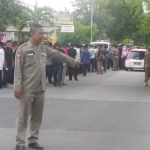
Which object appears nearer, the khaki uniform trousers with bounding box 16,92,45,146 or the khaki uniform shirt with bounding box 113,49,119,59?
the khaki uniform trousers with bounding box 16,92,45,146

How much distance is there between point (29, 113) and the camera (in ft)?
24.4

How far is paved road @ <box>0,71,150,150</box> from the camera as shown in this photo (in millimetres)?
8141

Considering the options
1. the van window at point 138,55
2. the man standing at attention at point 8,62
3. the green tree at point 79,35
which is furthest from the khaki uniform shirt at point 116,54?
the green tree at point 79,35

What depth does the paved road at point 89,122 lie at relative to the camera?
8141 mm

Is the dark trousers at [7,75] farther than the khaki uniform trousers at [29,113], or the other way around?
the dark trousers at [7,75]

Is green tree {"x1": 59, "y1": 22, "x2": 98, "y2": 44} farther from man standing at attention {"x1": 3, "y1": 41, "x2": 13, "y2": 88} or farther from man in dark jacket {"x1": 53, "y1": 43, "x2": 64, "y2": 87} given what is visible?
man standing at attention {"x1": 3, "y1": 41, "x2": 13, "y2": 88}

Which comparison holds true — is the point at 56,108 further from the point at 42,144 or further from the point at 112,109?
the point at 42,144

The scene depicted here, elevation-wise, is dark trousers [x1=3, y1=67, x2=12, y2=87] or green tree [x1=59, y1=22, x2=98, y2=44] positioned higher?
green tree [x1=59, y1=22, x2=98, y2=44]

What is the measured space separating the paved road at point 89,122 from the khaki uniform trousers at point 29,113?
45 centimetres

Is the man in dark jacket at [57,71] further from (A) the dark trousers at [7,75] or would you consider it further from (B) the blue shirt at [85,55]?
(B) the blue shirt at [85,55]

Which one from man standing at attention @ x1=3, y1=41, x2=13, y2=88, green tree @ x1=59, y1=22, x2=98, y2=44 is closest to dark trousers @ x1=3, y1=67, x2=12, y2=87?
man standing at attention @ x1=3, y1=41, x2=13, y2=88

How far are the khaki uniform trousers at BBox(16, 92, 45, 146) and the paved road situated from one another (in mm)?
446

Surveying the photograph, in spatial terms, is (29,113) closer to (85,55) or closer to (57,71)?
(57,71)

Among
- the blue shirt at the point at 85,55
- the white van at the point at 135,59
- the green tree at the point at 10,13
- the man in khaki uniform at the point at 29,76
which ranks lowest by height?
the white van at the point at 135,59
